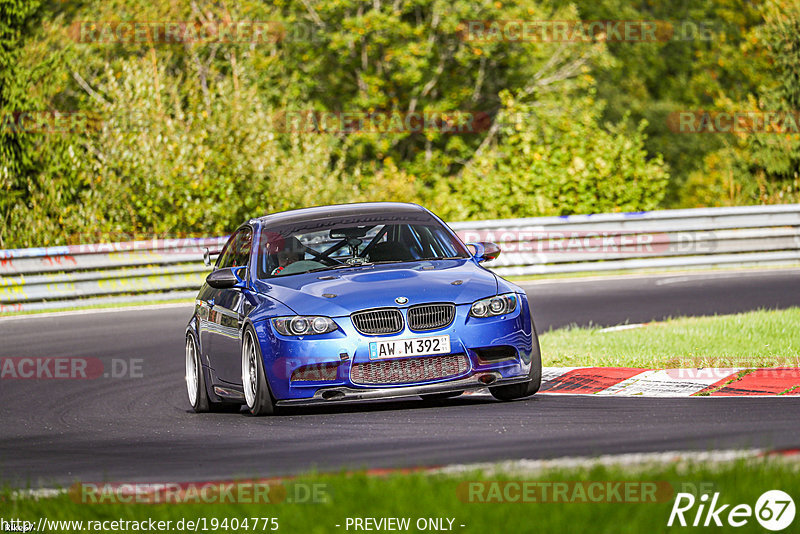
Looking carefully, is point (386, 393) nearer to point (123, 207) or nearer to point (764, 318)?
point (764, 318)

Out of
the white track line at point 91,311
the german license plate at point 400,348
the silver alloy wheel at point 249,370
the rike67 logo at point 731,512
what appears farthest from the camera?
the white track line at point 91,311

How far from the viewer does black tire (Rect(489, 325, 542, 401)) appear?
9.87m

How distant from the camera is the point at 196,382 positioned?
11.2m

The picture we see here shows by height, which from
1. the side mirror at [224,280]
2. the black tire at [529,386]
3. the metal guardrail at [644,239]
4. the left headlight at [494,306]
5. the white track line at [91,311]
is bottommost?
the white track line at [91,311]

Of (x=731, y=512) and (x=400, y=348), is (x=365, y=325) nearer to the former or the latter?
(x=400, y=348)

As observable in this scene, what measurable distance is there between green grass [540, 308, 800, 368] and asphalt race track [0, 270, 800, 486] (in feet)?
5.42

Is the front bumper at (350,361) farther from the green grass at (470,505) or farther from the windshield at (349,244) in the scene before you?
the green grass at (470,505)

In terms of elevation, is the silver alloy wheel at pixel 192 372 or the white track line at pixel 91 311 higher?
the silver alloy wheel at pixel 192 372

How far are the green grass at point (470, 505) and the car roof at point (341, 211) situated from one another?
4.89m

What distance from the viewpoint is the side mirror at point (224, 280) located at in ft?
34.5

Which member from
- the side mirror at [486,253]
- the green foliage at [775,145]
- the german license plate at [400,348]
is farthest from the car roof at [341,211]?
the green foliage at [775,145]

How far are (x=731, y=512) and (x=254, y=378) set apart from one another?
5.20 metres

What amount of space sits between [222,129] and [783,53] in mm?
12680

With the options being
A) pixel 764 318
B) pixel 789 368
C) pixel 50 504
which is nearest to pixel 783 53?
pixel 764 318
